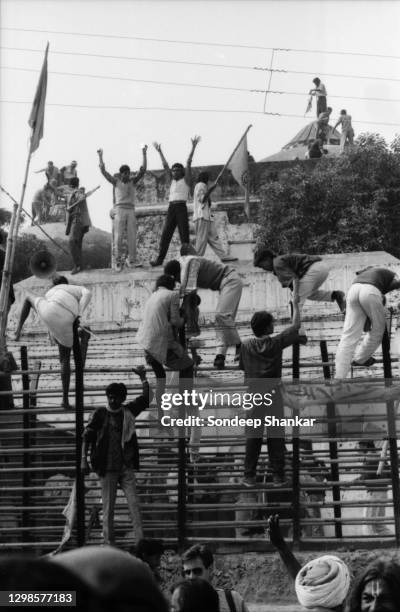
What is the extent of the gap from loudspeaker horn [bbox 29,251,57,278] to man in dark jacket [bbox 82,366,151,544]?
2806mm

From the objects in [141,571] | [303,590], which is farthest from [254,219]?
[141,571]

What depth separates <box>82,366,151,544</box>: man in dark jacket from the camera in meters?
9.12

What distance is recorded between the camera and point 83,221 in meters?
18.6

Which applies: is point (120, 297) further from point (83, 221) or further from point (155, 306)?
point (155, 306)

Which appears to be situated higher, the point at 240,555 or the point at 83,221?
the point at 83,221

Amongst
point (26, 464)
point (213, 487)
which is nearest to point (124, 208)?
point (26, 464)

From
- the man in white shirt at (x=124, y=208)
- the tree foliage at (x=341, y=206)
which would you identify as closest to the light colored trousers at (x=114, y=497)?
the man in white shirt at (x=124, y=208)

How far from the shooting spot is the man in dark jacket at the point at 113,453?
9.12 m

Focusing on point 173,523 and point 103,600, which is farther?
point 173,523

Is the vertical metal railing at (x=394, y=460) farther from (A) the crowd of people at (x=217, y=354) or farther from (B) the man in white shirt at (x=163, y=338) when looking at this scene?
(B) the man in white shirt at (x=163, y=338)

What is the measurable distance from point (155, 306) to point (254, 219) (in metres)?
19.9

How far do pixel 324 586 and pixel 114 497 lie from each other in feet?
15.0

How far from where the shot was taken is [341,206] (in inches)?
1045

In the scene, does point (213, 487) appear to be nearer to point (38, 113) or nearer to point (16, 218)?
point (16, 218)
